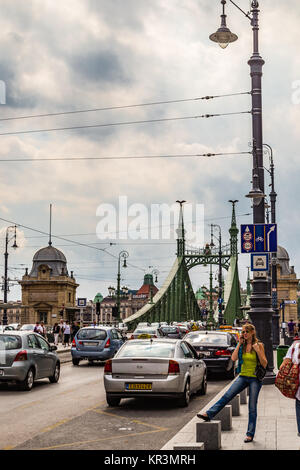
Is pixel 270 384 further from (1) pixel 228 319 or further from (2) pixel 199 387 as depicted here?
(1) pixel 228 319

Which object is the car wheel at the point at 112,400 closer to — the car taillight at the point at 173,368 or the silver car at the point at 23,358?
the car taillight at the point at 173,368

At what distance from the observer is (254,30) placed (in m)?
17.4

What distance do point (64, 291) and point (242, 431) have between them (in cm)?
8351

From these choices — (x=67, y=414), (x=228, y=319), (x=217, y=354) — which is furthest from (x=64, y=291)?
(x=67, y=414)

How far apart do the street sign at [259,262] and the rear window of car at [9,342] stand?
593 cm

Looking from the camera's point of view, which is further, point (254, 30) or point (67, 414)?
point (254, 30)

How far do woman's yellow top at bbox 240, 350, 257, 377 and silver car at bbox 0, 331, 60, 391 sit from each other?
7653 mm

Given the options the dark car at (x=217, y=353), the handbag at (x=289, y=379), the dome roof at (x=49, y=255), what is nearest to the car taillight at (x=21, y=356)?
the dark car at (x=217, y=353)

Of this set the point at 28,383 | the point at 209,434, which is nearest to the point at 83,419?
the point at 209,434

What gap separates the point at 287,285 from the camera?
308 ft

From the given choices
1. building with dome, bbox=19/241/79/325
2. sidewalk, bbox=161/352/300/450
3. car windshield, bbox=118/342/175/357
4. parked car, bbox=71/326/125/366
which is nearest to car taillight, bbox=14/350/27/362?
car windshield, bbox=118/342/175/357

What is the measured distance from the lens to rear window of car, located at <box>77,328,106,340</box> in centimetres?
2452

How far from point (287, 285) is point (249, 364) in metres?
86.2
